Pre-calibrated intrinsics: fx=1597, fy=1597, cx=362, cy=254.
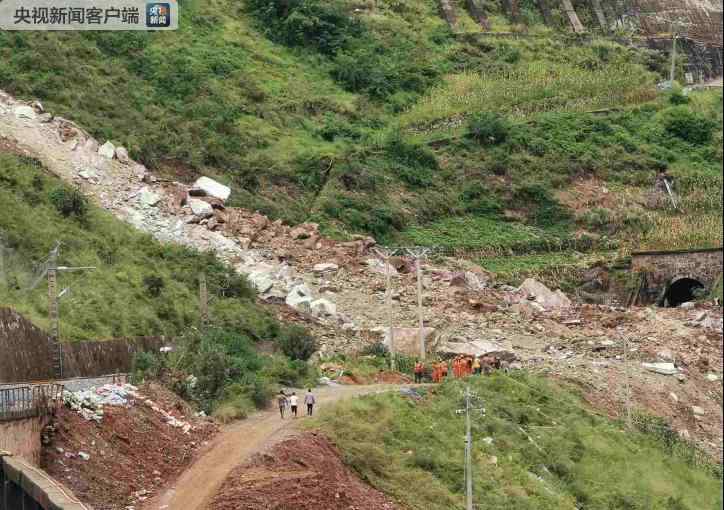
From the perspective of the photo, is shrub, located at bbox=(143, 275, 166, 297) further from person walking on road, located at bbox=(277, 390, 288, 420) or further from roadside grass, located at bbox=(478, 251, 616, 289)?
roadside grass, located at bbox=(478, 251, 616, 289)

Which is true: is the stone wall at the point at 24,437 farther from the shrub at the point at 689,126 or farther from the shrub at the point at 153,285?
the shrub at the point at 689,126

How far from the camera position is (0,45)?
184 feet

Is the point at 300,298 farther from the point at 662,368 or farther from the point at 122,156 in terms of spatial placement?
the point at 662,368

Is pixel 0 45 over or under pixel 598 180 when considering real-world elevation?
over

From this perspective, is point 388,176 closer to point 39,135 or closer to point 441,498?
point 39,135

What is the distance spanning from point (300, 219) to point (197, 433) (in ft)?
79.4

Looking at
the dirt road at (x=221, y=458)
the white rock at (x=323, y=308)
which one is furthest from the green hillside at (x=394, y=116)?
the dirt road at (x=221, y=458)

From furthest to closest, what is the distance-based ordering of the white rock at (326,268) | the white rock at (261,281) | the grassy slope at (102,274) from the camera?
the white rock at (326,268) → the white rock at (261,281) → the grassy slope at (102,274)

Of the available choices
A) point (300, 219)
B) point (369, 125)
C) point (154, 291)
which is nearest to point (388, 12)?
point (369, 125)

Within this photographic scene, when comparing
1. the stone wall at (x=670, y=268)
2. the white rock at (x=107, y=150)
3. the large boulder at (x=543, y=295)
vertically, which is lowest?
the stone wall at (x=670, y=268)

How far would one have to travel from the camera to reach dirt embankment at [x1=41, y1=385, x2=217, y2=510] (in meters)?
26.1

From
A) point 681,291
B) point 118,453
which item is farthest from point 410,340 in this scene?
point 118,453

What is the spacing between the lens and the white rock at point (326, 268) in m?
48.3

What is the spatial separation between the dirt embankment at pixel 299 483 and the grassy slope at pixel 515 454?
73 cm
